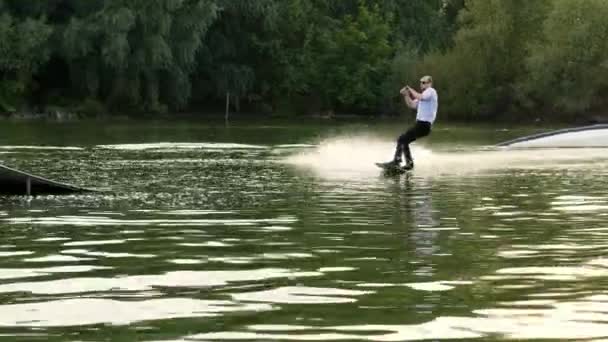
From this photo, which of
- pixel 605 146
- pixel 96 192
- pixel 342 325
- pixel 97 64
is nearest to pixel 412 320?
pixel 342 325

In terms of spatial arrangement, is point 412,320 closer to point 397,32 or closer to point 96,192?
point 96,192

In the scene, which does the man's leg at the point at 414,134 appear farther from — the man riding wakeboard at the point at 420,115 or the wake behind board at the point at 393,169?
the wake behind board at the point at 393,169

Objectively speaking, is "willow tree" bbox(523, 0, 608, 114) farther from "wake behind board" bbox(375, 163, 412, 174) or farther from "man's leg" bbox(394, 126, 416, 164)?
"wake behind board" bbox(375, 163, 412, 174)

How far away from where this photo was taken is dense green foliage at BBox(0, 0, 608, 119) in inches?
2677

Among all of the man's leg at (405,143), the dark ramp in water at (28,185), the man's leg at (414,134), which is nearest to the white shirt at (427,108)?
the man's leg at (414,134)

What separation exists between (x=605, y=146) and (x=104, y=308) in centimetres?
2654

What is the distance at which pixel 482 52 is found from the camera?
8119 cm

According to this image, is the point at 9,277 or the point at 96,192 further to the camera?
the point at 96,192

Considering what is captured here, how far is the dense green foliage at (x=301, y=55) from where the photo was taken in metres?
68.0

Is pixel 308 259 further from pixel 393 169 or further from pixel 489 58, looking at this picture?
pixel 489 58

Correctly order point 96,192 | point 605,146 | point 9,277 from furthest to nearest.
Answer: point 605,146 → point 96,192 → point 9,277

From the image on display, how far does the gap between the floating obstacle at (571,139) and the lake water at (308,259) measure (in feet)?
36.8

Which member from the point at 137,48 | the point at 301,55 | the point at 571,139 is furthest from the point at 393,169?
the point at 301,55

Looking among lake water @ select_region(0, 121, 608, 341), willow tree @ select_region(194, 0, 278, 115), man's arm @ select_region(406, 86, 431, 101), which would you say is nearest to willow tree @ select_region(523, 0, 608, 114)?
willow tree @ select_region(194, 0, 278, 115)
